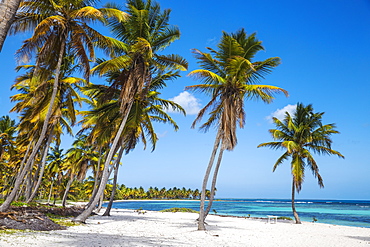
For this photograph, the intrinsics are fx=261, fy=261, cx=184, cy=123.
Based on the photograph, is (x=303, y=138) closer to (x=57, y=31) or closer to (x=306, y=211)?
(x=57, y=31)

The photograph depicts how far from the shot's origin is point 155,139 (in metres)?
18.3

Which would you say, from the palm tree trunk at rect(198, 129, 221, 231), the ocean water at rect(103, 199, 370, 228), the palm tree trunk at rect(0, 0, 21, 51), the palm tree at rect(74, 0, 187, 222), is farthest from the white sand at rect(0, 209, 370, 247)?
the ocean water at rect(103, 199, 370, 228)

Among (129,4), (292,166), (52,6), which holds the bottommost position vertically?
(292,166)

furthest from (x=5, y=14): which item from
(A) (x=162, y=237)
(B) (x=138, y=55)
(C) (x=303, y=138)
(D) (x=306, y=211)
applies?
(D) (x=306, y=211)

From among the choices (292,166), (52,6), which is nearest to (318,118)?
(292,166)

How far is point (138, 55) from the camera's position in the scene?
546 inches

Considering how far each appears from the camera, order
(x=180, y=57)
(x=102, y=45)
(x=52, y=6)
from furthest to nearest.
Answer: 1. (x=180, y=57)
2. (x=102, y=45)
3. (x=52, y=6)

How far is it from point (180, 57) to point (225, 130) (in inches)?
198

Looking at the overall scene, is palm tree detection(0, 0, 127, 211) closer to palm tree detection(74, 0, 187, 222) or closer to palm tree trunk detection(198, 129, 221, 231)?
palm tree detection(74, 0, 187, 222)

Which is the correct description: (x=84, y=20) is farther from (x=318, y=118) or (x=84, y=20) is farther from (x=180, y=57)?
(x=318, y=118)

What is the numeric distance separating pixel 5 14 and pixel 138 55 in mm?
9503

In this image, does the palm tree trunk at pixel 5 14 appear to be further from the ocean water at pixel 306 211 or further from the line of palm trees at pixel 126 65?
the ocean water at pixel 306 211

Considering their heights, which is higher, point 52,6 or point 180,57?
point 52,6

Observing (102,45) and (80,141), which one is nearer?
(102,45)
